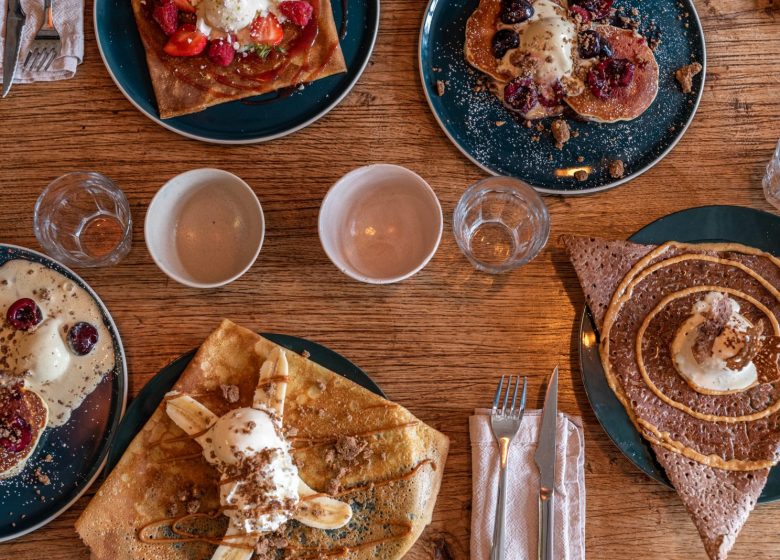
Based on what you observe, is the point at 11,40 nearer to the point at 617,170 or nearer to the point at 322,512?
the point at 322,512

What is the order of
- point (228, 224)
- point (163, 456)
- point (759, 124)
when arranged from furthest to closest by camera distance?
point (759, 124)
point (228, 224)
point (163, 456)

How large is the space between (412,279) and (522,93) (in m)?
0.58

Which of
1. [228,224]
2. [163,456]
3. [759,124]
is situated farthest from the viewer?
[759,124]

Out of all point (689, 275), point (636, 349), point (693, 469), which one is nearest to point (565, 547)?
point (693, 469)

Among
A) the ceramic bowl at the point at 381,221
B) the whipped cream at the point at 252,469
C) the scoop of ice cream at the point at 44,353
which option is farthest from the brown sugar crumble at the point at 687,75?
the scoop of ice cream at the point at 44,353

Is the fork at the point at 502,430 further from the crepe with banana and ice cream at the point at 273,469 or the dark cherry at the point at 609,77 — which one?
the dark cherry at the point at 609,77

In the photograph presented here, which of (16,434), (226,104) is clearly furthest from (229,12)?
(16,434)

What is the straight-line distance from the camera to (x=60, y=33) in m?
1.76

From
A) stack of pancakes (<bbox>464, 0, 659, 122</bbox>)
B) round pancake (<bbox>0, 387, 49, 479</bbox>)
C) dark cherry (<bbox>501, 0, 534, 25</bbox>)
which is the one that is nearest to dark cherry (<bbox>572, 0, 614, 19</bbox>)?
stack of pancakes (<bbox>464, 0, 659, 122</bbox>)

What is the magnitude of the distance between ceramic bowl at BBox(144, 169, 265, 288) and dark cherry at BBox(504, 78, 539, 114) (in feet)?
2.39

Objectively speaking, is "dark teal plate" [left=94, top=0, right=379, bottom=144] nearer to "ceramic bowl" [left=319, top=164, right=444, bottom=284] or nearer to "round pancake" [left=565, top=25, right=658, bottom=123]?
"ceramic bowl" [left=319, top=164, right=444, bottom=284]

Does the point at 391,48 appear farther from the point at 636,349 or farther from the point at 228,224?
the point at 636,349

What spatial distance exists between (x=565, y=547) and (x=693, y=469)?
380 millimetres

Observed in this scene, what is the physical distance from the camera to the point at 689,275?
68.6 inches
